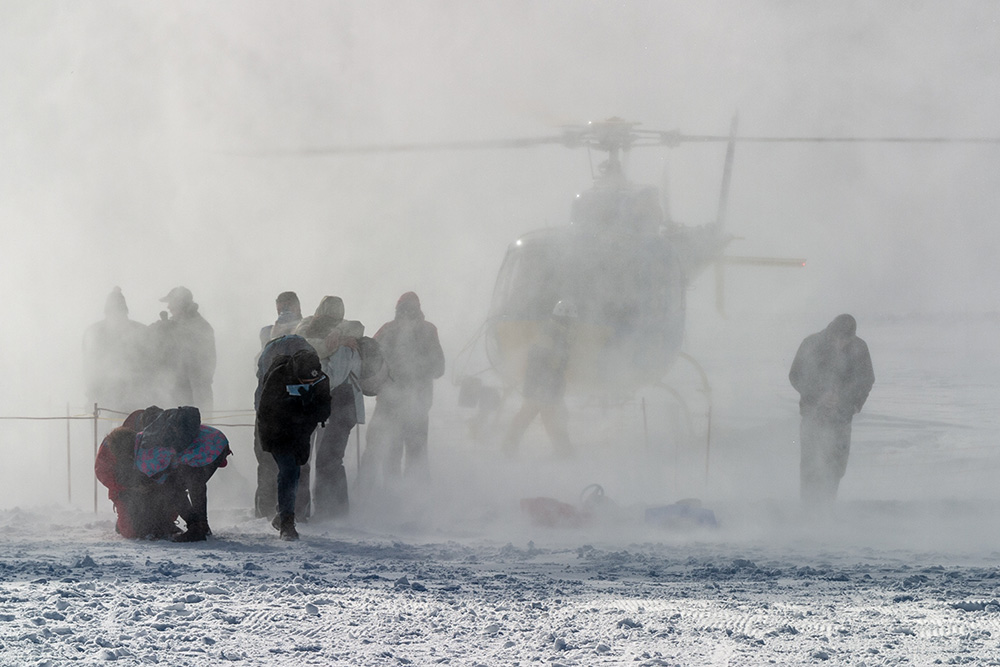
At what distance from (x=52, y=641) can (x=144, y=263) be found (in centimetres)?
986

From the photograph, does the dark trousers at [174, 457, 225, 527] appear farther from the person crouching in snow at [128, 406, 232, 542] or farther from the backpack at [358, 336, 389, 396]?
the backpack at [358, 336, 389, 396]

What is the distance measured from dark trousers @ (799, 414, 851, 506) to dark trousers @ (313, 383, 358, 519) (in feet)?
10.4

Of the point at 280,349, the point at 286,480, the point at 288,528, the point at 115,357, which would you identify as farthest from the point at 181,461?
the point at 115,357

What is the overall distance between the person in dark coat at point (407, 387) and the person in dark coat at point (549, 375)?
1484 mm

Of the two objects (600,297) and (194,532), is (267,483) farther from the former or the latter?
(600,297)

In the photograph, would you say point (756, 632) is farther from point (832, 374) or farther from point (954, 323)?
→ point (954, 323)

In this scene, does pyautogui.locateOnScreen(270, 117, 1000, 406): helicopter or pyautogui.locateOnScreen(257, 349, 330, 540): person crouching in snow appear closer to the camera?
pyautogui.locateOnScreen(257, 349, 330, 540): person crouching in snow

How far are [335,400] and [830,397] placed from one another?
11.2 ft

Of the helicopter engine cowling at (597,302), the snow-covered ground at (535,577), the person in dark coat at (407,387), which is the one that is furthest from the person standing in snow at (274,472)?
the helicopter engine cowling at (597,302)

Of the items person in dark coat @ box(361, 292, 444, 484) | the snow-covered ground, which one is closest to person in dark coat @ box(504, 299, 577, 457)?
the snow-covered ground

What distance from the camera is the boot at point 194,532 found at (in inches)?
199

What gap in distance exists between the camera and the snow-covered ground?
10.4ft

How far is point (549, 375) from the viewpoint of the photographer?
338 inches

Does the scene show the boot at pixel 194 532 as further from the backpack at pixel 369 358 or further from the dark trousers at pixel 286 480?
the backpack at pixel 369 358
